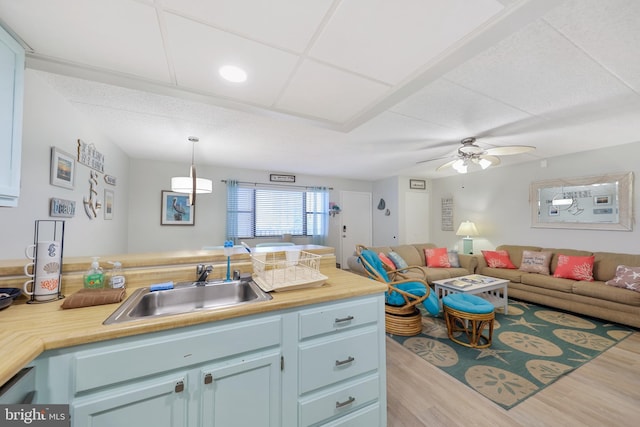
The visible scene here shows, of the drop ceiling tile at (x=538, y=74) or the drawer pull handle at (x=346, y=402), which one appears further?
the drop ceiling tile at (x=538, y=74)

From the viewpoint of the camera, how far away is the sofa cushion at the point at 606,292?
2.62 meters

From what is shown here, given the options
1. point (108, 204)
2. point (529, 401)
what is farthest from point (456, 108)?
point (108, 204)

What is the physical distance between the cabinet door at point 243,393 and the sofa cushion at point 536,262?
4329 mm

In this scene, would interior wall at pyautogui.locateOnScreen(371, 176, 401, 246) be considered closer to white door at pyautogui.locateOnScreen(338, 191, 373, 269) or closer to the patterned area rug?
white door at pyautogui.locateOnScreen(338, 191, 373, 269)

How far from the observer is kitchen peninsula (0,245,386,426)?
0.83 m

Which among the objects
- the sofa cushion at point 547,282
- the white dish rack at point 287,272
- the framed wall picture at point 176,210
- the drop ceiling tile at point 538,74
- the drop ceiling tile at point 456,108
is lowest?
the sofa cushion at point 547,282

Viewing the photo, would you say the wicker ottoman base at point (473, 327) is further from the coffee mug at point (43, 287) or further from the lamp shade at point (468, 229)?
the coffee mug at point (43, 287)

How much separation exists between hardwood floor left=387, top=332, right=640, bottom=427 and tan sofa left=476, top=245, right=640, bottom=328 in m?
0.88

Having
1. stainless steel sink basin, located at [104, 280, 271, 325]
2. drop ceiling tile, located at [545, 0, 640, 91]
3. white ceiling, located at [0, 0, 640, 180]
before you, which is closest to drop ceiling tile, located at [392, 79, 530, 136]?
white ceiling, located at [0, 0, 640, 180]

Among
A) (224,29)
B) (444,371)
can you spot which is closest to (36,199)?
(224,29)

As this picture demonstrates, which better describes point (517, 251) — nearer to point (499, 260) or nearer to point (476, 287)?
point (499, 260)

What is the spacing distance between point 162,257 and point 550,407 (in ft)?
9.16

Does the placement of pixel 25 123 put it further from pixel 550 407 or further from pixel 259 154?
pixel 550 407

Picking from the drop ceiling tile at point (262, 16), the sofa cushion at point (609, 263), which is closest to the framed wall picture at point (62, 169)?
the drop ceiling tile at point (262, 16)
